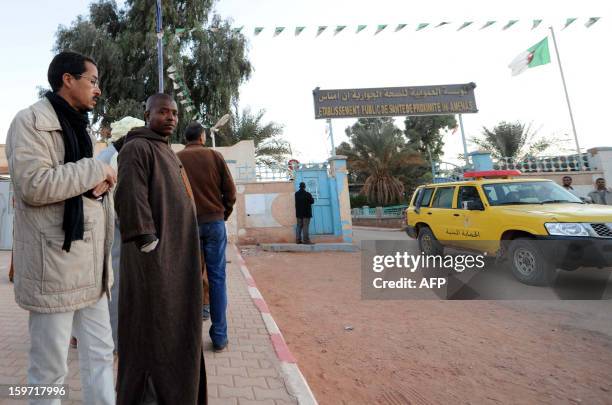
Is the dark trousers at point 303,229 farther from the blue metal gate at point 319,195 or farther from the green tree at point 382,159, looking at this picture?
the green tree at point 382,159

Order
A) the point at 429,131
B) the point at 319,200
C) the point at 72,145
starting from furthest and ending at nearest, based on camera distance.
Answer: the point at 429,131
the point at 319,200
the point at 72,145

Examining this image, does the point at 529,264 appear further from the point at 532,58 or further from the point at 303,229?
the point at 532,58

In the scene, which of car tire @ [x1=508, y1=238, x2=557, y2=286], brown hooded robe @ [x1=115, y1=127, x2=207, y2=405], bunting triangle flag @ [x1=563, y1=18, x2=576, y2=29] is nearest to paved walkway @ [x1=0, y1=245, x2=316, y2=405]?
brown hooded robe @ [x1=115, y1=127, x2=207, y2=405]

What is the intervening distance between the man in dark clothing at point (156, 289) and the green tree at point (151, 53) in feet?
45.4

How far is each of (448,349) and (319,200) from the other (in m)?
8.60

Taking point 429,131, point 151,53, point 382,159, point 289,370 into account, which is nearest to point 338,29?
point 289,370

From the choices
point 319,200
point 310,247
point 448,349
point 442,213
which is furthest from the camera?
point 319,200

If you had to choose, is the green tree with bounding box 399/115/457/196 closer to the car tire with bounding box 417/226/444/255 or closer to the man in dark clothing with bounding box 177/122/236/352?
the car tire with bounding box 417/226/444/255

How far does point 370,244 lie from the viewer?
1130 cm

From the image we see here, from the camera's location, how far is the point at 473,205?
19.4 ft

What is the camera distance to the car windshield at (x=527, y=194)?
18.1 ft

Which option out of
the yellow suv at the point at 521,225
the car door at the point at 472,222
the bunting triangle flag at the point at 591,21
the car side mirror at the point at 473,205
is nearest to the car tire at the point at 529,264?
the yellow suv at the point at 521,225

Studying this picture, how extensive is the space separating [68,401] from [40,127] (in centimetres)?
163

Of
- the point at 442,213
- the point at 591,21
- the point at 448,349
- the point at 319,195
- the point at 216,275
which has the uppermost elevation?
the point at 591,21
